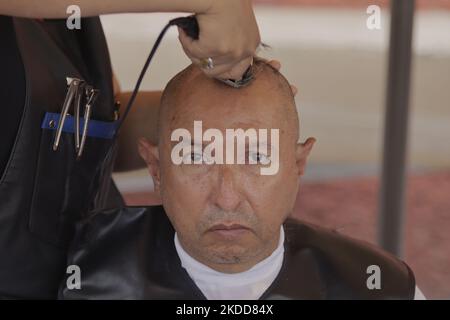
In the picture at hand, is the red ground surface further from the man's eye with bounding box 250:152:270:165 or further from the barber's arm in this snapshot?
the barber's arm

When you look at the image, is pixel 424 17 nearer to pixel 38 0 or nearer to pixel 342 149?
pixel 342 149

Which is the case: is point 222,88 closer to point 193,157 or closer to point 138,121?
point 193,157

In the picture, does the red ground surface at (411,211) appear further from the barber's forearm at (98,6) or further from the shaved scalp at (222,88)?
the barber's forearm at (98,6)

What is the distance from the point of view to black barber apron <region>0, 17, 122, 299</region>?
106cm

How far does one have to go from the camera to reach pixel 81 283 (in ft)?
3.82

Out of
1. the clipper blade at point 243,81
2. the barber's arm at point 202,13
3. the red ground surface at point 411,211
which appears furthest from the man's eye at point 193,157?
the red ground surface at point 411,211

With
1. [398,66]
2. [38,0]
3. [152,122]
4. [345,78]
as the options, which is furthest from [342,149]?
[38,0]

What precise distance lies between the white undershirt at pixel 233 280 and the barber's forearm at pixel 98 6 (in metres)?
0.44

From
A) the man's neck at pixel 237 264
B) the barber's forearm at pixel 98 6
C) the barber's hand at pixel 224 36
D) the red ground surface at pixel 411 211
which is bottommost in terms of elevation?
the red ground surface at pixel 411 211

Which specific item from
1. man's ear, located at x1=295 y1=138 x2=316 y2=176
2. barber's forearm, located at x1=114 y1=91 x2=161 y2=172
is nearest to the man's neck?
man's ear, located at x1=295 y1=138 x2=316 y2=176

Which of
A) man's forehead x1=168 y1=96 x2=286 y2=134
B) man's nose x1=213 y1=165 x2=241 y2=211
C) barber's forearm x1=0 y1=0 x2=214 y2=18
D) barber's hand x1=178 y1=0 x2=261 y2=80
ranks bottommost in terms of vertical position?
man's nose x1=213 y1=165 x2=241 y2=211

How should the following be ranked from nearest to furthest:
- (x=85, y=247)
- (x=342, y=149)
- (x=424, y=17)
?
(x=85, y=247)
(x=342, y=149)
(x=424, y=17)

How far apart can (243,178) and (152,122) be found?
0.31 meters

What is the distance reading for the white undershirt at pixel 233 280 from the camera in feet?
Answer: 3.78
